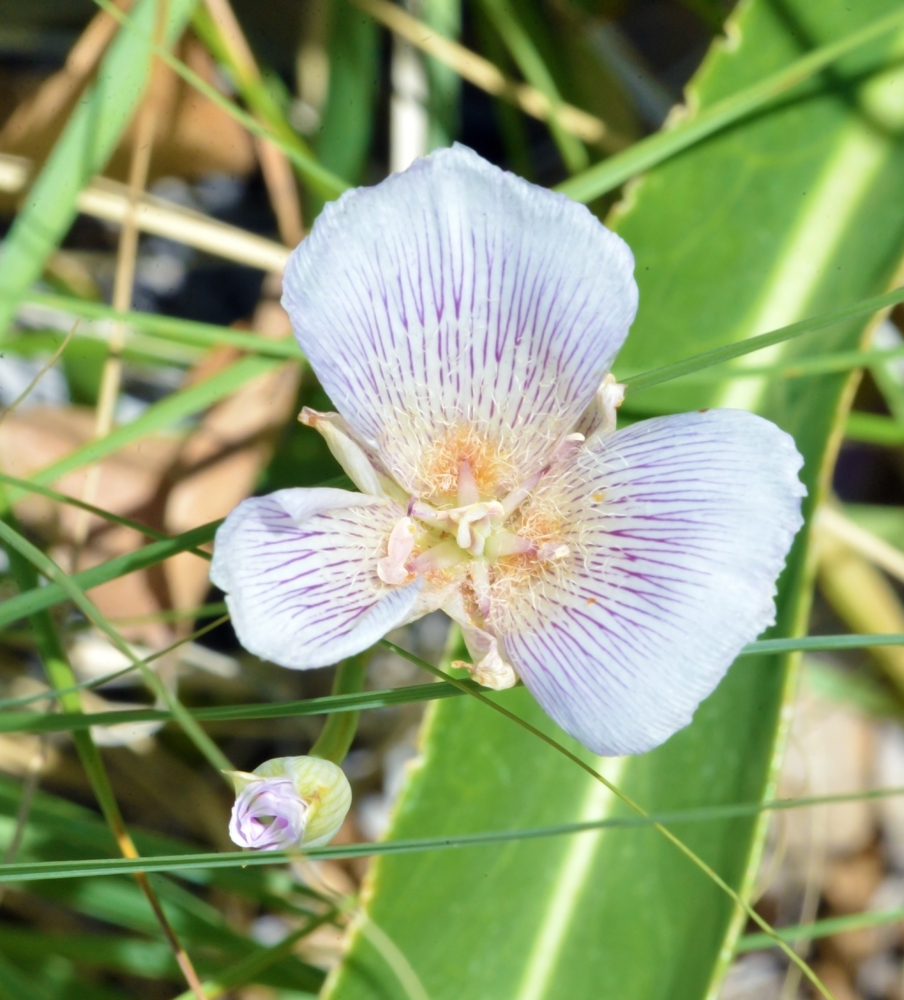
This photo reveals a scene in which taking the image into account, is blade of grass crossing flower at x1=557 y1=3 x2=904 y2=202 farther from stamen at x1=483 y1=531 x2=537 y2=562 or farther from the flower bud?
the flower bud

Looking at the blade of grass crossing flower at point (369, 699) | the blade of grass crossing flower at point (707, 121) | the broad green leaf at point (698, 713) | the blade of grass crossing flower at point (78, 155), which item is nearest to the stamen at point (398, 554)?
the blade of grass crossing flower at point (369, 699)

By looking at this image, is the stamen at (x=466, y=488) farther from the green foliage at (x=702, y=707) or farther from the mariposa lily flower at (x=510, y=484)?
the green foliage at (x=702, y=707)

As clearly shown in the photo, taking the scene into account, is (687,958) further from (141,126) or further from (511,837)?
(141,126)

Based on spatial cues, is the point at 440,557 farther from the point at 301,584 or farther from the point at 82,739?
the point at 82,739

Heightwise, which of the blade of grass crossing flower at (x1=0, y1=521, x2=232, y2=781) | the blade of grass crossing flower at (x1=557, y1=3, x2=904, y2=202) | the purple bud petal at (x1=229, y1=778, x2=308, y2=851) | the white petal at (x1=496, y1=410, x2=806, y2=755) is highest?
the blade of grass crossing flower at (x1=557, y1=3, x2=904, y2=202)

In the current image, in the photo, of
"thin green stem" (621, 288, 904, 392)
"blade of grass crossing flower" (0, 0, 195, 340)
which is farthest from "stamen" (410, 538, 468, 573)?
"blade of grass crossing flower" (0, 0, 195, 340)

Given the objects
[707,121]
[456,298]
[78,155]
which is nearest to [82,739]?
[456,298]
